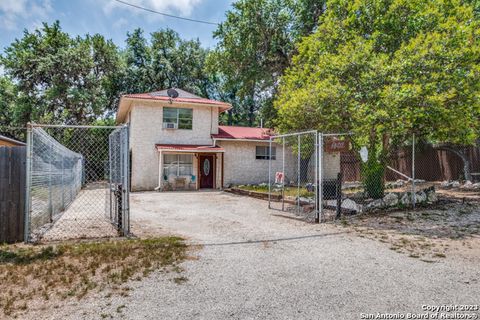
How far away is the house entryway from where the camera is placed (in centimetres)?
1870

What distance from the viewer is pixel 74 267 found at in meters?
4.15

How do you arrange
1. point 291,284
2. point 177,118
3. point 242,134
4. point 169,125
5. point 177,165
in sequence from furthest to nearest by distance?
point 242,134
point 177,118
point 169,125
point 177,165
point 291,284

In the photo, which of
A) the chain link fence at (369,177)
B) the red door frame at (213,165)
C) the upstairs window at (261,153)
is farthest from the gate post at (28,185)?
the upstairs window at (261,153)

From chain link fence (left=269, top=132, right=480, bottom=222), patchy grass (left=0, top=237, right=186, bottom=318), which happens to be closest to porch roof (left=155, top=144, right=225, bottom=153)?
chain link fence (left=269, top=132, right=480, bottom=222)

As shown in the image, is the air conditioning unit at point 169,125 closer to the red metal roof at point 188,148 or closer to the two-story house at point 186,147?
the two-story house at point 186,147

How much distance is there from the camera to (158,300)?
3.23 meters

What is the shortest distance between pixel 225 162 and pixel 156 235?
12.7 meters

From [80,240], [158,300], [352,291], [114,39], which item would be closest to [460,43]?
[352,291]

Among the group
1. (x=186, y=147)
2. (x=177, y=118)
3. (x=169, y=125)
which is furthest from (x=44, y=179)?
(x=177, y=118)

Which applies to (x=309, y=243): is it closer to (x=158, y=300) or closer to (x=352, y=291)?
(x=352, y=291)

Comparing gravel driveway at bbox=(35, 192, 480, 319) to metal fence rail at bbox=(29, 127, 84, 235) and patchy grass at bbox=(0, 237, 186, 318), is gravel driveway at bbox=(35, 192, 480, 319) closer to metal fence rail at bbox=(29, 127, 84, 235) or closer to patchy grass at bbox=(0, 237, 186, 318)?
patchy grass at bbox=(0, 237, 186, 318)

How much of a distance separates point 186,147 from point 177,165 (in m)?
1.21

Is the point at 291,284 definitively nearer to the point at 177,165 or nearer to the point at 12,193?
the point at 12,193

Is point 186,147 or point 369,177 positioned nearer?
point 369,177
